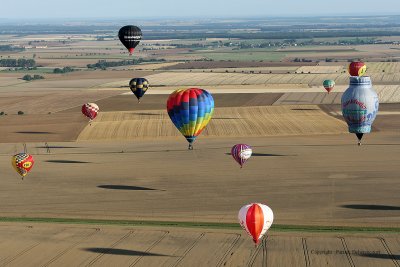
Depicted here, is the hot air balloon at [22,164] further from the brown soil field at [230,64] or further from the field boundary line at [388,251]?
the brown soil field at [230,64]

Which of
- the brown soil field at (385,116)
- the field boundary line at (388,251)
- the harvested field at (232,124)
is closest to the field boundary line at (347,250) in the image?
the field boundary line at (388,251)

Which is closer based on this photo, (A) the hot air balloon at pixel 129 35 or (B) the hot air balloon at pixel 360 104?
(B) the hot air balloon at pixel 360 104

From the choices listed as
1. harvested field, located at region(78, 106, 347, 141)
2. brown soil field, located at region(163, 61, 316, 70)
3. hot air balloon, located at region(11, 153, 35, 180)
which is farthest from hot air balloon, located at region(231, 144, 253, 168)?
brown soil field, located at region(163, 61, 316, 70)

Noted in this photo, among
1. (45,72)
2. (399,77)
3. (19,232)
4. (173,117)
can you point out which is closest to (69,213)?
(19,232)

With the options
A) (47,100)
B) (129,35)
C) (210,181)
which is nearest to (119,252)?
(210,181)

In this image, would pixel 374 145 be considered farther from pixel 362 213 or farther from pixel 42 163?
pixel 42 163
